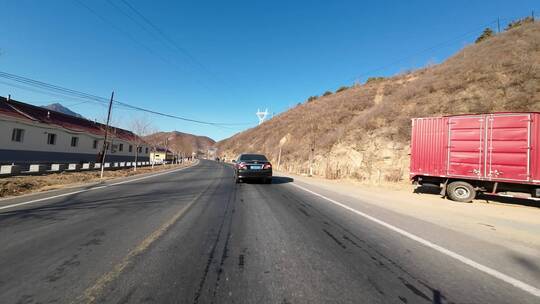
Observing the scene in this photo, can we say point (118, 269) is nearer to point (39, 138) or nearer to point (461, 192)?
point (461, 192)

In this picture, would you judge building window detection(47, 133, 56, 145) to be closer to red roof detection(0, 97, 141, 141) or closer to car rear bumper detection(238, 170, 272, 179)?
red roof detection(0, 97, 141, 141)

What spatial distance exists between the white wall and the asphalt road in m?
25.4

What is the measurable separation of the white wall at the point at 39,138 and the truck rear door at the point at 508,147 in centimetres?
3526

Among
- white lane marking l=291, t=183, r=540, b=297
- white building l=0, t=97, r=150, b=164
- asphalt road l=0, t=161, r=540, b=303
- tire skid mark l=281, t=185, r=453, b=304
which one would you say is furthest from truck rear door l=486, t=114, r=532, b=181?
white building l=0, t=97, r=150, b=164

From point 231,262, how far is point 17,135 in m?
33.5

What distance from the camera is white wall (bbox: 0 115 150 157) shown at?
25.5 m

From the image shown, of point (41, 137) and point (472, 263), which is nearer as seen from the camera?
point (472, 263)

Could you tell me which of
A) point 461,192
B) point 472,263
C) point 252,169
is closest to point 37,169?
point 252,169

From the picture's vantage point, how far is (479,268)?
3920 mm

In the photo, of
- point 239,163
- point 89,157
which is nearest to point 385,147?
point 239,163

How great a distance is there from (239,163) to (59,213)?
9371 millimetres

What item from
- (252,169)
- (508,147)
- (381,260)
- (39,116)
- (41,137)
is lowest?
(381,260)

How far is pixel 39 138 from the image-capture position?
2948 cm

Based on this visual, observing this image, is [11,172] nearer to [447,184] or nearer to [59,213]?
[59,213]
